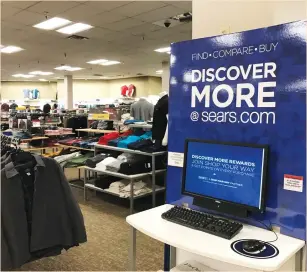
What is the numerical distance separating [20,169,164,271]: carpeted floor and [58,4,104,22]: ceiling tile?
359 cm

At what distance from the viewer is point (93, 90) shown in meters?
20.0

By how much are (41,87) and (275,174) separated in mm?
21033

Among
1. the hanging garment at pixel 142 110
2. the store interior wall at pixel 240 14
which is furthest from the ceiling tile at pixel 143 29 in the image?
the store interior wall at pixel 240 14

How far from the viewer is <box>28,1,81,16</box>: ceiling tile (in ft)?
17.9

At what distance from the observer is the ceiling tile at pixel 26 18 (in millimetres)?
6002

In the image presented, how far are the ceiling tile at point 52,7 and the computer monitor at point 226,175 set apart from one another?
431 cm

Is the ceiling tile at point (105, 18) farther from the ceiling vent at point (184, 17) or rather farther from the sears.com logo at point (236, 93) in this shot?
the sears.com logo at point (236, 93)

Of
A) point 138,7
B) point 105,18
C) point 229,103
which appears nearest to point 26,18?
point 105,18

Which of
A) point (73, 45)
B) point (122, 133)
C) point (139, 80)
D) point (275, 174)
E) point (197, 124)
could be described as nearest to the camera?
point (275, 174)

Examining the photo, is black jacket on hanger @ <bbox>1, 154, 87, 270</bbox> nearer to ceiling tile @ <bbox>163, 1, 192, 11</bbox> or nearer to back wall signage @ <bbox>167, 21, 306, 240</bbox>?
back wall signage @ <bbox>167, 21, 306, 240</bbox>

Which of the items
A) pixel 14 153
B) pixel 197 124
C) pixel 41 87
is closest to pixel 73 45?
pixel 14 153

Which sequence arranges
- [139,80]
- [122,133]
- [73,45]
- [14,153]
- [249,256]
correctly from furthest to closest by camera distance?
1. [139,80]
2. [73,45]
3. [122,133]
4. [14,153]
5. [249,256]

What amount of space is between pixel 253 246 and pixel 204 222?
35 centimetres

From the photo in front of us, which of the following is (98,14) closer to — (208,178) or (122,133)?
(122,133)
